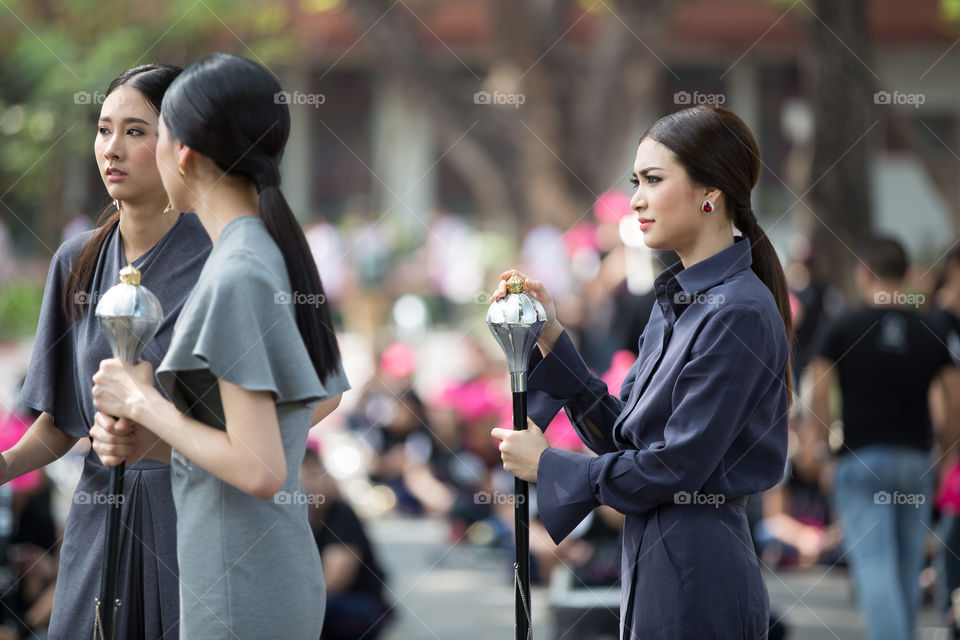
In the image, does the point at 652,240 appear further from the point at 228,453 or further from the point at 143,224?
the point at 143,224

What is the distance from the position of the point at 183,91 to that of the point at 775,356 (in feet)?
4.27

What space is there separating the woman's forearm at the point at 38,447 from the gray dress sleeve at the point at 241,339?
2.42 feet

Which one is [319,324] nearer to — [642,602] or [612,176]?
[642,602]

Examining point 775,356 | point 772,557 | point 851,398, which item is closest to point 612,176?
point 772,557

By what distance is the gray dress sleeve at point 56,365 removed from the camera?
2.80 m

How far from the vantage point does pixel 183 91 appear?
7.28ft

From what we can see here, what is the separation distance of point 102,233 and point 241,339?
0.91 metres

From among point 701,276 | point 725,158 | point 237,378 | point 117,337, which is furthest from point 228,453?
point 725,158

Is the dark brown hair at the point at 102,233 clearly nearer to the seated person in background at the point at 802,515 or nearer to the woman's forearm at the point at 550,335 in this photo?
the woman's forearm at the point at 550,335

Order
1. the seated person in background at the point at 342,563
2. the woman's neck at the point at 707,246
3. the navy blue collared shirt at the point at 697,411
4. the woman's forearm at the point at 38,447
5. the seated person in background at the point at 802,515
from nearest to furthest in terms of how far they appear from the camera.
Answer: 1. the navy blue collared shirt at the point at 697,411
2. the woman's neck at the point at 707,246
3. the woman's forearm at the point at 38,447
4. the seated person in background at the point at 342,563
5. the seated person in background at the point at 802,515

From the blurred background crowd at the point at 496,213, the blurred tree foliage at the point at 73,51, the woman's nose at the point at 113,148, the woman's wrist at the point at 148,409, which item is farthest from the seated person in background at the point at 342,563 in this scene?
the blurred tree foliage at the point at 73,51

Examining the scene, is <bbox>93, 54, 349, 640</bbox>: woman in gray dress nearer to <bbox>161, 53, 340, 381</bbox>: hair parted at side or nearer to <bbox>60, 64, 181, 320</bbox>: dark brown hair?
<bbox>161, 53, 340, 381</bbox>: hair parted at side

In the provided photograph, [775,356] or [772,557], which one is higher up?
[775,356]

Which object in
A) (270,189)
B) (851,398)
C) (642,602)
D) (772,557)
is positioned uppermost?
(270,189)
